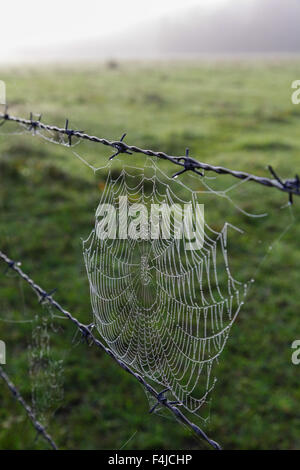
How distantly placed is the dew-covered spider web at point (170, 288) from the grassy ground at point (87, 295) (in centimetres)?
38

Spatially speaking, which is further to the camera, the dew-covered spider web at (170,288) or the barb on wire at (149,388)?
the dew-covered spider web at (170,288)

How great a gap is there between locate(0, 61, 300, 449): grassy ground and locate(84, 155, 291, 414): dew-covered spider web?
1.26 feet

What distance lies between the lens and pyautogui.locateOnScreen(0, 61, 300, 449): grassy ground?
14.1ft

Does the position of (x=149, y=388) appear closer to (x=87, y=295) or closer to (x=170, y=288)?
(x=170, y=288)

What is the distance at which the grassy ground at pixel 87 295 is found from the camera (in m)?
4.30

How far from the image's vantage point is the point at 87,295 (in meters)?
6.01

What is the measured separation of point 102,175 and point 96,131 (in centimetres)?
377

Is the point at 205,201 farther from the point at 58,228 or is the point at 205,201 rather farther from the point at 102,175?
the point at 58,228
